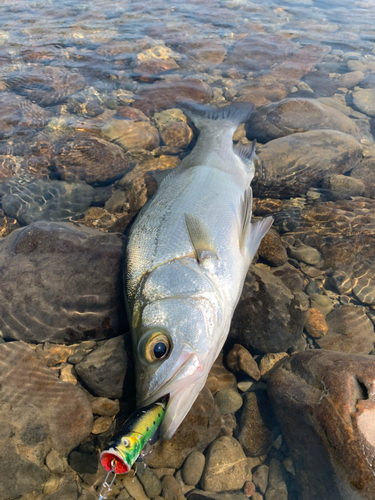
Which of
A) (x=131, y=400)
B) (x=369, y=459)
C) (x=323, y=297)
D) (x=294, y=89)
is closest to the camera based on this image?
(x=369, y=459)

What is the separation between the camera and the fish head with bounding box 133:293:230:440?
2277 millimetres

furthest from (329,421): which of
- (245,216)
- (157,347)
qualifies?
(245,216)

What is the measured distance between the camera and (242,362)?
3.37m

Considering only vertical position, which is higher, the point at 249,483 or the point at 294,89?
the point at 294,89

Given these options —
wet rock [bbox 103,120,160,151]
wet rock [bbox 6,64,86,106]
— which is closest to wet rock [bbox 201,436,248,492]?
wet rock [bbox 103,120,160,151]

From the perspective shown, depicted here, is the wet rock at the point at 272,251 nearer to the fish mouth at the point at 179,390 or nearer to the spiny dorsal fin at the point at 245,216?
the spiny dorsal fin at the point at 245,216

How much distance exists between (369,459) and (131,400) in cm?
201

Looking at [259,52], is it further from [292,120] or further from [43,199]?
[43,199]

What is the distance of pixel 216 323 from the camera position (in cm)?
261

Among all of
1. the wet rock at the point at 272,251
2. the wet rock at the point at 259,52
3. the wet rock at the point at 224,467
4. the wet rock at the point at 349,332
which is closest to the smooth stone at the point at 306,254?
the wet rock at the point at 272,251

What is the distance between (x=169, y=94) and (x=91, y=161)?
3.13 meters

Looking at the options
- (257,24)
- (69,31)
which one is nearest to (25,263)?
(69,31)

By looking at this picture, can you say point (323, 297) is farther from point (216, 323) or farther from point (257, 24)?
point (257, 24)

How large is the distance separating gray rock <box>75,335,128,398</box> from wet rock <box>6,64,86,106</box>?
608 cm
